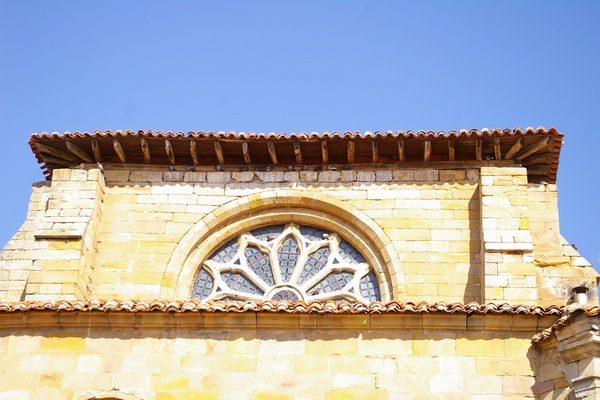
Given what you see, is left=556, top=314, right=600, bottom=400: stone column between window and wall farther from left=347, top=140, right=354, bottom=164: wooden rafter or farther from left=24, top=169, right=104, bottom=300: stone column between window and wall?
left=24, top=169, right=104, bottom=300: stone column between window and wall

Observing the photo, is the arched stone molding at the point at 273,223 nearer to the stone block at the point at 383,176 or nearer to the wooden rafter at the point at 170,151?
the stone block at the point at 383,176

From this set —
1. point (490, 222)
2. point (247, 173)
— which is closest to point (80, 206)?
point (247, 173)

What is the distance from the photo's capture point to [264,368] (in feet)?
38.8

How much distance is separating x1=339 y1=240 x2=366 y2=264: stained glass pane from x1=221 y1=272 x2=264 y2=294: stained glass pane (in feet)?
4.08

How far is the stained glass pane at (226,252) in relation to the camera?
51.7 ft

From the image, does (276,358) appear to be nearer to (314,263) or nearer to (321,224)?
(314,263)

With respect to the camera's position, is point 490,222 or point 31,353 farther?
point 490,222

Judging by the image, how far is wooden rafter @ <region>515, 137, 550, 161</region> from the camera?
605 inches

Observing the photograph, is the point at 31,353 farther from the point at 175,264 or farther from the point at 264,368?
the point at 175,264

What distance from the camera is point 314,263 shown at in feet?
51.2

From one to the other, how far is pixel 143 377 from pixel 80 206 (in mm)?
4375

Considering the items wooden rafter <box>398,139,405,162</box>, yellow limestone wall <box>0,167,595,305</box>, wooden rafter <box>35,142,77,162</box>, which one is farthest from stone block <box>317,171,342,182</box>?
wooden rafter <box>35,142,77,162</box>

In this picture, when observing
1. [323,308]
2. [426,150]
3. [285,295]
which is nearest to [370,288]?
[285,295]

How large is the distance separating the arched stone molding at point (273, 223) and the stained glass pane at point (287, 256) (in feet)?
1.04
